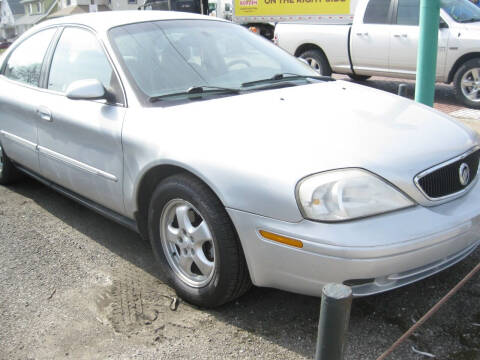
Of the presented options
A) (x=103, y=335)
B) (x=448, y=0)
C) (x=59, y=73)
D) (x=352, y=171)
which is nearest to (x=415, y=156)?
(x=352, y=171)

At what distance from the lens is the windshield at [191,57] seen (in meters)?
3.27

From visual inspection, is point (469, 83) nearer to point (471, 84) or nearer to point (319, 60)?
point (471, 84)

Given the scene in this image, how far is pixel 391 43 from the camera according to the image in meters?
9.02

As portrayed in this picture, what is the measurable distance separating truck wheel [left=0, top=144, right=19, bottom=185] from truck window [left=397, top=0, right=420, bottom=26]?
23.0ft

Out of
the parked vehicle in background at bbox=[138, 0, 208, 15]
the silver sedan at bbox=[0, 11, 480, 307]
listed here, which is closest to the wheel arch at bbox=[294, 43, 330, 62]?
the silver sedan at bbox=[0, 11, 480, 307]

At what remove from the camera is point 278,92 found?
3283 mm

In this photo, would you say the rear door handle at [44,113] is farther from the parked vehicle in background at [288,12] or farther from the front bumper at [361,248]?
the parked vehicle in background at [288,12]

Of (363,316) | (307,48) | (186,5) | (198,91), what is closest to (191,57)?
(198,91)

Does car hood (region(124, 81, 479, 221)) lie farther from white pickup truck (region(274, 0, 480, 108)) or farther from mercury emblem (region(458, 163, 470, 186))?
white pickup truck (region(274, 0, 480, 108))

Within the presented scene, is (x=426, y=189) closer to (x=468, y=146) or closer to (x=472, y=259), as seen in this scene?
(x=468, y=146)

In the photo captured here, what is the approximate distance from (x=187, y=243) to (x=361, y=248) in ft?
3.45

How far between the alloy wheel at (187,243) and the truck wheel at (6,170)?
268 centimetres

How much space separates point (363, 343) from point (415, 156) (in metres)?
0.97

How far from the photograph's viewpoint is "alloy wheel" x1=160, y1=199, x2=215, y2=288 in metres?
2.75
